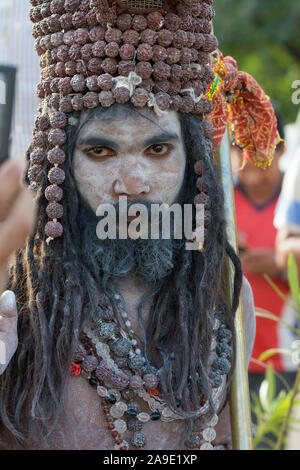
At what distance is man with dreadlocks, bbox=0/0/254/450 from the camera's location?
188 centimetres

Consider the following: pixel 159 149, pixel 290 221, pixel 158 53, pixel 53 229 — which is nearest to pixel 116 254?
pixel 53 229

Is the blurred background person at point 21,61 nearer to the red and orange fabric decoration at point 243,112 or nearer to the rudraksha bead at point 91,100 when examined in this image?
the rudraksha bead at point 91,100

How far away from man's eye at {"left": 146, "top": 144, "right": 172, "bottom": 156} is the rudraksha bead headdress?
0.31 ft

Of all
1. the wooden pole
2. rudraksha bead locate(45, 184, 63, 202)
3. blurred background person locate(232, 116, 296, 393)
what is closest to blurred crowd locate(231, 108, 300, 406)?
blurred background person locate(232, 116, 296, 393)

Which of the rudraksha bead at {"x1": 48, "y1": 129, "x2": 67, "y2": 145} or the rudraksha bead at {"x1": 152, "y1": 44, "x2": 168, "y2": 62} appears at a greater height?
the rudraksha bead at {"x1": 152, "y1": 44, "x2": 168, "y2": 62}

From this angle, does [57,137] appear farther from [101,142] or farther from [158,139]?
[158,139]

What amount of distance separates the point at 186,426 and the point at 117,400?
20 centimetres

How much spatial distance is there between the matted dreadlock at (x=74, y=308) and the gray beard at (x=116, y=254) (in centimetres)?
2

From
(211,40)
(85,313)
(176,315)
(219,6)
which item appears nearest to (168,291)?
(176,315)

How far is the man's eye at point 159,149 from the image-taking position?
1.93 m

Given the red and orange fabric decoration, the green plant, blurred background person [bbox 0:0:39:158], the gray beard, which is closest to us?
the gray beard

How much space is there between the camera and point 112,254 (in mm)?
1979

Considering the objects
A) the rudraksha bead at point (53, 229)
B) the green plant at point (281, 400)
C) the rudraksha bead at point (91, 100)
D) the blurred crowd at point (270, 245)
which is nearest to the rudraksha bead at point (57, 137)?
the rudraksha bead at point (91, 100)

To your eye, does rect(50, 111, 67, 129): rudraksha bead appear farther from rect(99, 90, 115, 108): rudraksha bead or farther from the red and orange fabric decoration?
the red and orange fabric decoration
